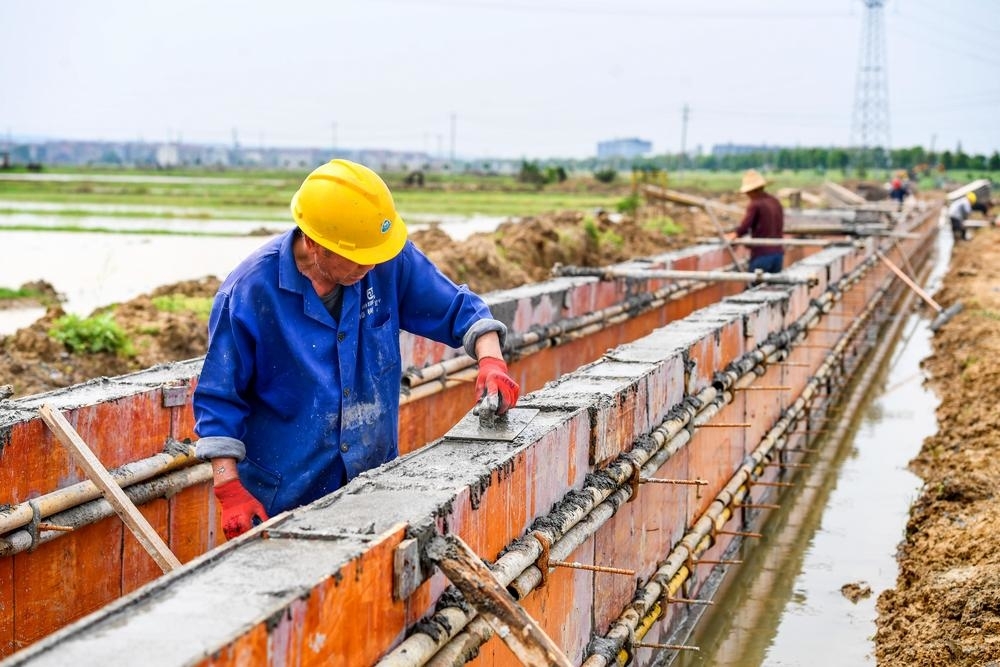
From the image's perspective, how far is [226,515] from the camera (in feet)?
12.9

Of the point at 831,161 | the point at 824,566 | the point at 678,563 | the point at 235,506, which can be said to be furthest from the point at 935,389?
the point at 831,161

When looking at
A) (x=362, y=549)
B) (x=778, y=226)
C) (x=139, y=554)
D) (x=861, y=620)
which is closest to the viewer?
(x=362, y=549)

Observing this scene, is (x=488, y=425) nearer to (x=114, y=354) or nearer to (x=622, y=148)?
(x=114, y=354)

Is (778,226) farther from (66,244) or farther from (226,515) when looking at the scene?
(66,244)

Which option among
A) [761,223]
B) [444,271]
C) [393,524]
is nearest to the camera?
[393,524]

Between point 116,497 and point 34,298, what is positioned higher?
point 116,497

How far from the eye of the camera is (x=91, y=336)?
406 inches

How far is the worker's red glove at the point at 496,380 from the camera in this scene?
173 inches

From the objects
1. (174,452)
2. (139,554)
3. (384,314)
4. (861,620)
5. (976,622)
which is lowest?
(861,620)

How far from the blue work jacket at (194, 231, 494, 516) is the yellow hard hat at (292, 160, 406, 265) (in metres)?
0.19

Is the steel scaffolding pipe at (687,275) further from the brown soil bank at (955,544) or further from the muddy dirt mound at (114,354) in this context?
the muddy dirt mound at (114,354)

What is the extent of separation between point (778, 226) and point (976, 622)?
28.0 ft

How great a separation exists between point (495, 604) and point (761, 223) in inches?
431

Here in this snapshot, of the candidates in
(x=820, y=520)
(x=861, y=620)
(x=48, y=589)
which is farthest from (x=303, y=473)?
(x=820, y=520)
